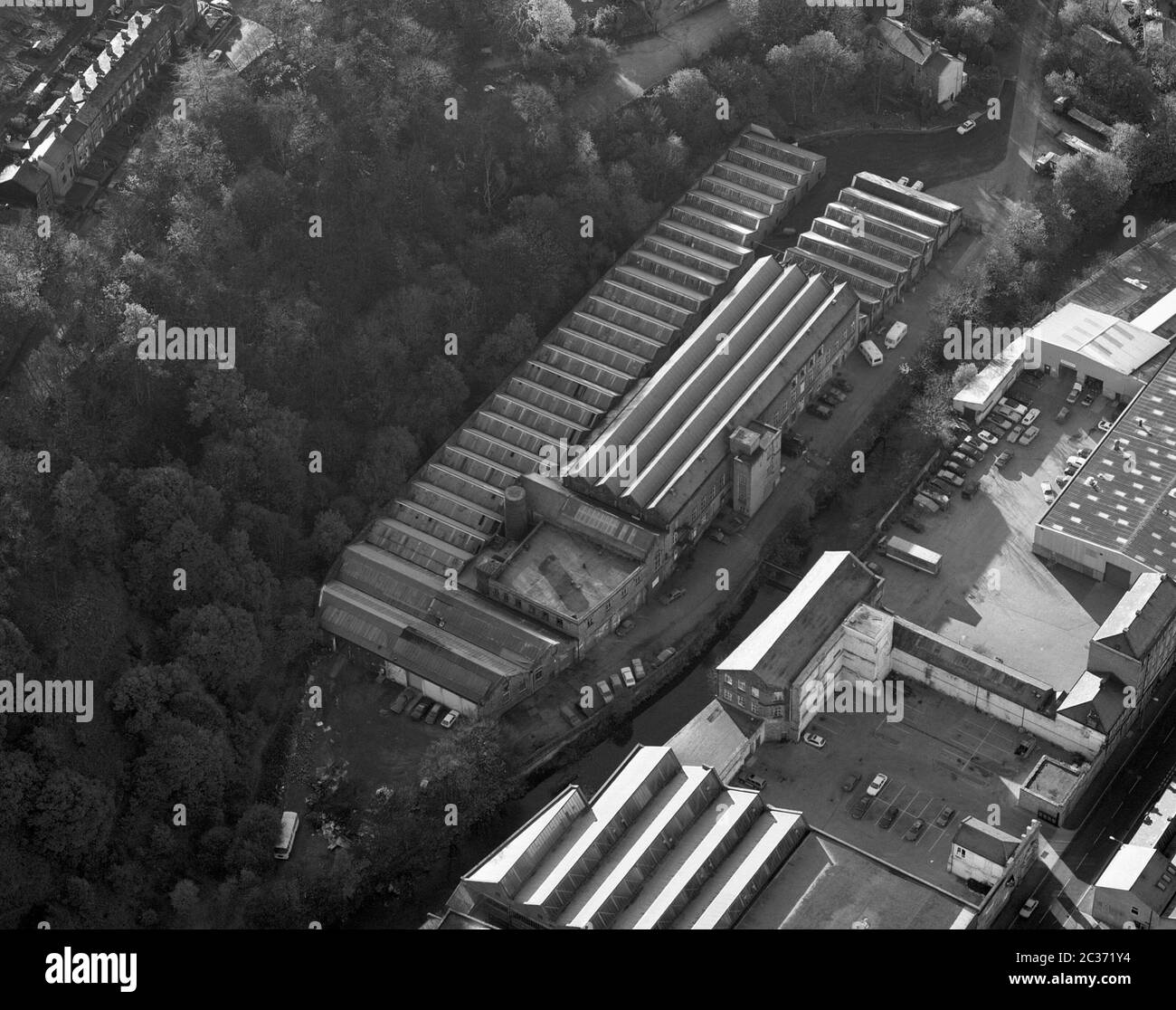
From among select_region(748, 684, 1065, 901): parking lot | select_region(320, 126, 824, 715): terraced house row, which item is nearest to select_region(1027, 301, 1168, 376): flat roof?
select_region(320, 126, 824, 715): terraced house row

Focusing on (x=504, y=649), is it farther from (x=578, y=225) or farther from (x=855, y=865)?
(x=578, y=225)

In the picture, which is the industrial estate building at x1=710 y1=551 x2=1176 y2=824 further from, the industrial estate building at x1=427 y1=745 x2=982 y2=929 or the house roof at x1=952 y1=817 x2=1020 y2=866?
the industrial estate building at x1=427 y1=745 x2=982 y2=929

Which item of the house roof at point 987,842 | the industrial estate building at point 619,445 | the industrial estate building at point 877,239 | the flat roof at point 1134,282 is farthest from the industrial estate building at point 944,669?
the industrial estate building at point 877,239

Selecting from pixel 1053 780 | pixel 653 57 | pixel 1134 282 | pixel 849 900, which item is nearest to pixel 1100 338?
pixel 1134 282

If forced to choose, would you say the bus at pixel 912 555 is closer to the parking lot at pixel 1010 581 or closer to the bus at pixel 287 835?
the parking lot at pixel 1010 581

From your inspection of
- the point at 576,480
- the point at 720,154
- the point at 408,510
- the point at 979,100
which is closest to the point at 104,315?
the point at 408,510

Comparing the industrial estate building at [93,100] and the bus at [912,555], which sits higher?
the industrial estate building at [93,100]
